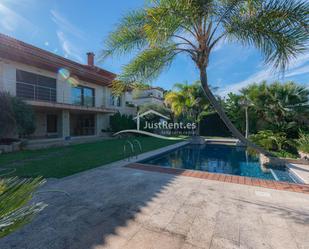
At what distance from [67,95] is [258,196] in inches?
633

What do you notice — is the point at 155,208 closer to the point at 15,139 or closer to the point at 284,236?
the point at 284,236

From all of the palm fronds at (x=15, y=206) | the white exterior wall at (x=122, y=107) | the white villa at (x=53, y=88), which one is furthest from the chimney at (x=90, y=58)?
the palm fronds at (x=15, y=206)

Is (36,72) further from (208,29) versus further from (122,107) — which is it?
(208,29)

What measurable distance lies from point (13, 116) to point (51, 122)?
7.49m

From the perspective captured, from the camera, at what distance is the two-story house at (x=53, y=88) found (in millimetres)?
12062

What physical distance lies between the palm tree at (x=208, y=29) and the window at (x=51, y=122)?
13.8 metres

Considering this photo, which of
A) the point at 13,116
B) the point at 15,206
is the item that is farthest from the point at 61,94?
the point at 15,206

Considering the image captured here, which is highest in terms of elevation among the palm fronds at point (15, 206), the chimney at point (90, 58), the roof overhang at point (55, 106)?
the chimney at point (90, 58)

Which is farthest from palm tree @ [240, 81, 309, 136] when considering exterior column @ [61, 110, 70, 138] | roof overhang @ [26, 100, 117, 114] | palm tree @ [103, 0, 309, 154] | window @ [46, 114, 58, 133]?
window @ [46, 114, 58, 133]

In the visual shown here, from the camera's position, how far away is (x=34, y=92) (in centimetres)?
1388

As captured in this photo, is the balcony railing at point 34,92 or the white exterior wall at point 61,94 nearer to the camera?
the white exterior wall at point 61,94

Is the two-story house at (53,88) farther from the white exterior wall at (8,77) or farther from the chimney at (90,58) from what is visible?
the chimney at (90,58)

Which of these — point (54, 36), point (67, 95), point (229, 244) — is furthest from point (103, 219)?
point (67, 95)

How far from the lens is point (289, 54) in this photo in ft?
15.9
